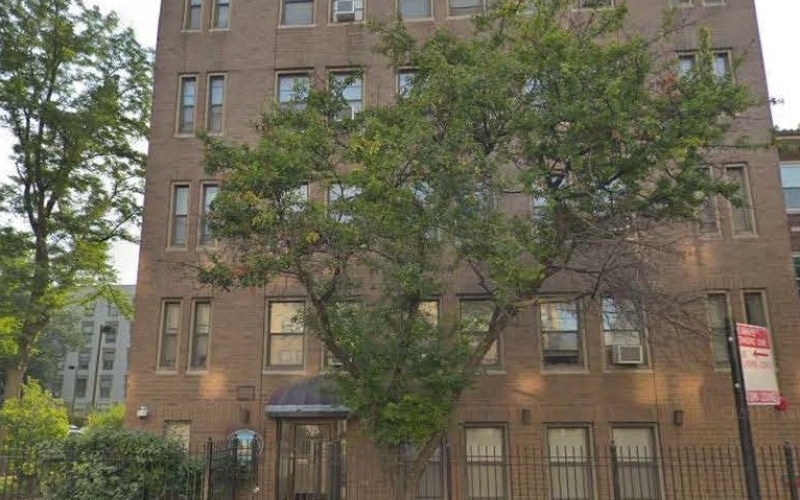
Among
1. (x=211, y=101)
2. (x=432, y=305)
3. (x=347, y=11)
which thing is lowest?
(x=432, y=305)

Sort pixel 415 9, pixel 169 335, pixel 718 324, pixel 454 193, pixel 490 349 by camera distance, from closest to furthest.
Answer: pixel 454 193 → pixel 718 324 → pixel 490 349 → pixel 169 335 → pixel 415 9

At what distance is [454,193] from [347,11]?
9.74 m

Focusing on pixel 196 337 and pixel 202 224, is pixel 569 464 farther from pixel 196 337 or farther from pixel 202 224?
pixel 202 224

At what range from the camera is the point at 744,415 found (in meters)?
7.58

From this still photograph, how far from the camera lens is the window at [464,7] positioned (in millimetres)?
18531

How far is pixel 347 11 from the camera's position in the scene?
60.6 feet

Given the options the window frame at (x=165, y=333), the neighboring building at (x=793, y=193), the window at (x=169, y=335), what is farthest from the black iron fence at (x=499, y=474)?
the neighboring building at (x=793, y=193)

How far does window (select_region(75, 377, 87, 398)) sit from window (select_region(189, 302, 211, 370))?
67.6 m

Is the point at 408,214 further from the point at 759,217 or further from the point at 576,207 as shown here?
the point at 759,217

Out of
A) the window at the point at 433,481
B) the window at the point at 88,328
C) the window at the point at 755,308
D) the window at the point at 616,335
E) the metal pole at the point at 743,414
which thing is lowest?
the window at the point at 433,481

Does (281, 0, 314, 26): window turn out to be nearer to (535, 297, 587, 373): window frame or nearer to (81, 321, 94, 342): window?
(535, 297, 587, 373): window frame

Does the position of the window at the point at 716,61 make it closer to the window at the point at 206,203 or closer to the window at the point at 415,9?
the window at the point at 415,9

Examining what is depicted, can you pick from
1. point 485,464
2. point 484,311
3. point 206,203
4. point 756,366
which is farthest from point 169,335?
point 756,366

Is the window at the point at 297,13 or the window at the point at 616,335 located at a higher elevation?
the window at the point at 297,13
